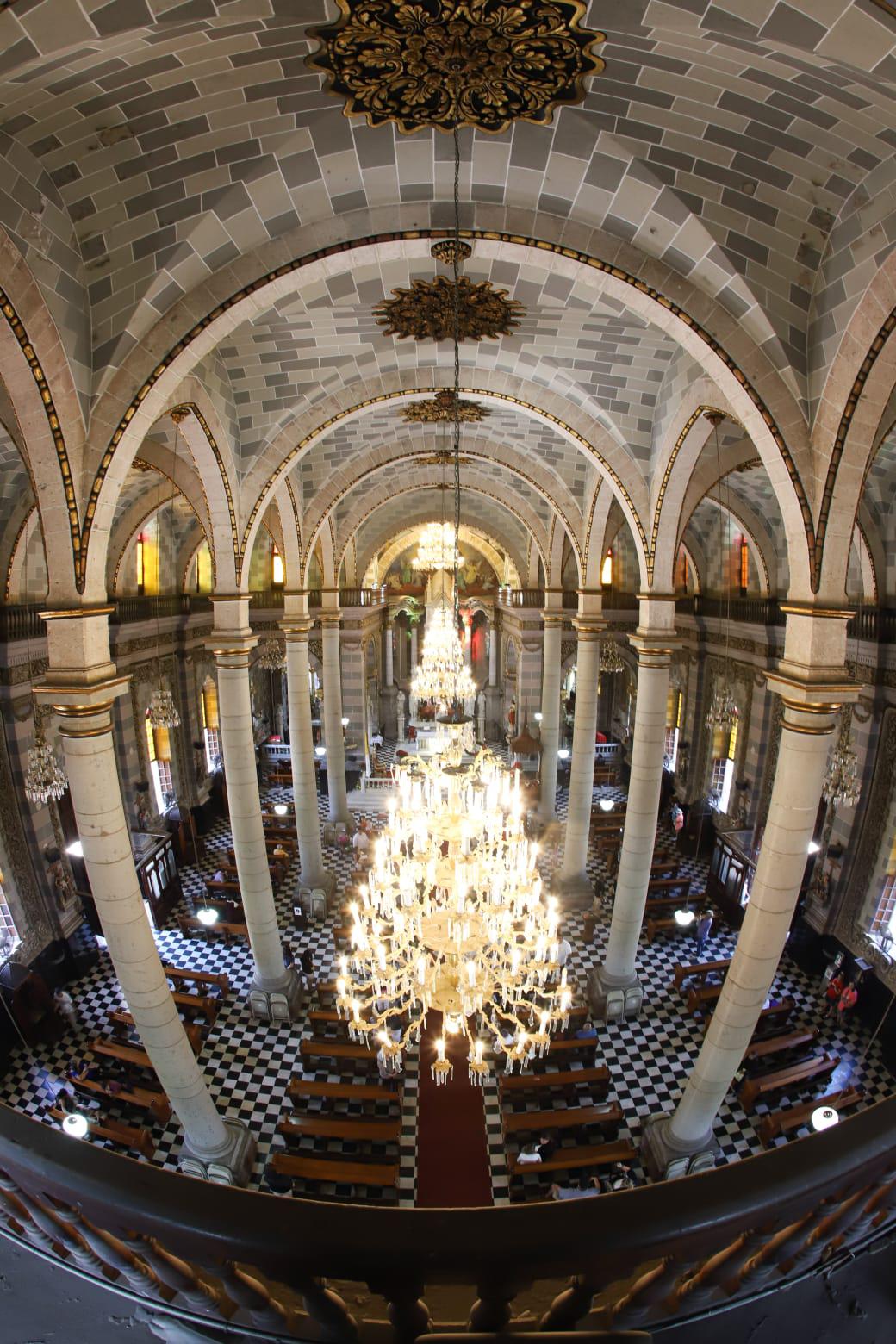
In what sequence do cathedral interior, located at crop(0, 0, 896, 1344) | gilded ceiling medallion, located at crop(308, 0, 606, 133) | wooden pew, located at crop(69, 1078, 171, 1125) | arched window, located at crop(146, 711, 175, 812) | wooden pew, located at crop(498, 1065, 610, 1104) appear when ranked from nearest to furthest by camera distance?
cathedral interior, located at crop(0, 0, 896, 1344) → gilded ceiling medallion, located at crop(308, 0, 606, 133) → wooden pew, located at crop(69, 1078, 171, 1125) → wooden pew, located at crop(498, 1065, 610, 1104) → arched window, located at crop(146, 711, 175, 812)

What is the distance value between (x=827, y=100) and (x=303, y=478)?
1097 centimetres

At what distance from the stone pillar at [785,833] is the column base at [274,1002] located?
6354 mm

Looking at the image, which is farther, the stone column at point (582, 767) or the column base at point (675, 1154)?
the stone column at point (582, 767)

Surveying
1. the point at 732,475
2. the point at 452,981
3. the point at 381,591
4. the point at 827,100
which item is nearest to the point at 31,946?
the point at 452,981

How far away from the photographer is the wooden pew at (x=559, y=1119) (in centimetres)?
849

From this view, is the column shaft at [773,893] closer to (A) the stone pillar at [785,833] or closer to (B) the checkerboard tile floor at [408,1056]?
(A) the stone pillar at [785,833]

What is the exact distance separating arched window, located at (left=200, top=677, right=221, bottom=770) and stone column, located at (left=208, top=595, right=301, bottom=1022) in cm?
1139

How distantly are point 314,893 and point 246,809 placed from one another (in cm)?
463

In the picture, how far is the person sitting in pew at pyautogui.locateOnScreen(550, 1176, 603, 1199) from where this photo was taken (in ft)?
23.9

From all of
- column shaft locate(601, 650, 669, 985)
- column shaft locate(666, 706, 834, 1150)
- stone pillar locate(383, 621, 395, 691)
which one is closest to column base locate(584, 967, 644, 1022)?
column shaft locate(601, 650, 669, 985)

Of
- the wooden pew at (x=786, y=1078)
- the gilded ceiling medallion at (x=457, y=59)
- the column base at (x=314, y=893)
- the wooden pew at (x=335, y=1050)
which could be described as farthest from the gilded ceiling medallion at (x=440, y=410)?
the wooden pew at (x=786, y=1078)

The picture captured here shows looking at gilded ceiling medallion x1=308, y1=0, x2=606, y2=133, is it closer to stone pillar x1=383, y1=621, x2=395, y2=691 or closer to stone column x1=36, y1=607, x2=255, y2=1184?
stone column x1=36, y1=607, x2=255, y2=1184

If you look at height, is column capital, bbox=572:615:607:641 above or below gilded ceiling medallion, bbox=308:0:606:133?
below

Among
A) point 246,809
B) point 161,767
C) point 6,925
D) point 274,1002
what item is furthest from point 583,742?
point 161,767
